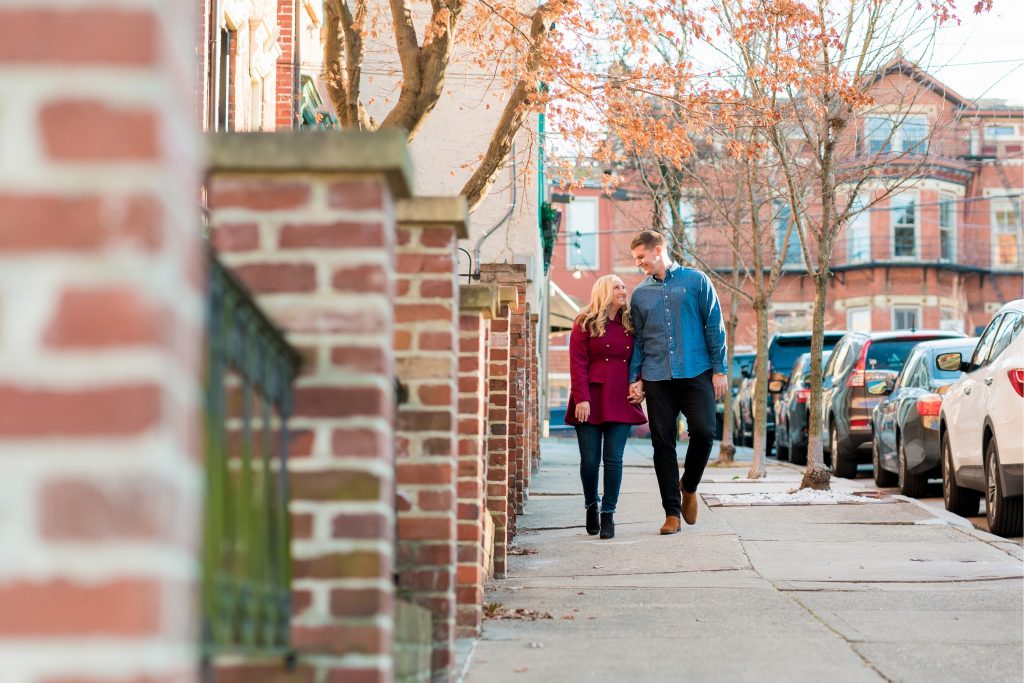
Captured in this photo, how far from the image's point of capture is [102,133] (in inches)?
57.1

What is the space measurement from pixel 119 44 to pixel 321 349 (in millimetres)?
1467

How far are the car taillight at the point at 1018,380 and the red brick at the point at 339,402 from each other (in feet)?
23.7

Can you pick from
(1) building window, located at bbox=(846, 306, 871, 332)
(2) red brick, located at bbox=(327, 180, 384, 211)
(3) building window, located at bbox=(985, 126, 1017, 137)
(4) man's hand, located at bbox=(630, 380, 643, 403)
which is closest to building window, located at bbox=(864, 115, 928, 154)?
(4) man's hand, located at bbox=(630, 380, 643, 403)

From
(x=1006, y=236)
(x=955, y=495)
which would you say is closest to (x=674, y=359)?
(x=955, y=495)

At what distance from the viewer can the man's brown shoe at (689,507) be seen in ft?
31.0

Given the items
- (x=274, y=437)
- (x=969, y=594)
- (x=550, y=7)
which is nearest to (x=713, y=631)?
(x=969, y=594)

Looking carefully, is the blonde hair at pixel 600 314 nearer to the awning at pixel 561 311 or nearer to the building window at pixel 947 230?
the awning at pixel 561 311

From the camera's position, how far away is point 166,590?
1436 millimetres

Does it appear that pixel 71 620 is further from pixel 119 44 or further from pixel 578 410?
pixel 578 410

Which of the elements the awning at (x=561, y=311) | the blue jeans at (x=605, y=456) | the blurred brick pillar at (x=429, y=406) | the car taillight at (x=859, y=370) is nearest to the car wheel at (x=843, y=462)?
the car taillight at (x=859, y=370)

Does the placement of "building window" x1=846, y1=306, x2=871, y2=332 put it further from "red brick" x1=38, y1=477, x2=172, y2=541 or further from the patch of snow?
"red brick" x1=38, y1=477, x2=172, y2=541

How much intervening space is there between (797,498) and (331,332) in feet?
30.4

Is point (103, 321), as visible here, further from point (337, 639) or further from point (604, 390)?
point (604, 390)

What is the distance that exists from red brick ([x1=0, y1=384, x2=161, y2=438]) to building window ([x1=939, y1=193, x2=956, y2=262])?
173 ft
